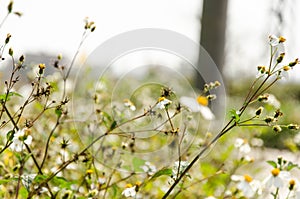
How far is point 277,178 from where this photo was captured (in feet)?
3.65

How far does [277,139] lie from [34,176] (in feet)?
24.1

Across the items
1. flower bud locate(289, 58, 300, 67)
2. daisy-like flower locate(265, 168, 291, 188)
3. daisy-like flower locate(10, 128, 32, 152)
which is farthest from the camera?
daisy-like flower locate(265, 168, 291, 188)

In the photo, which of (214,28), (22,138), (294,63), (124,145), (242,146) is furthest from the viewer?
(214,28)

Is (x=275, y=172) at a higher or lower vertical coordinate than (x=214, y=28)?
lower

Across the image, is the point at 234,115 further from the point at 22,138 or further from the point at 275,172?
the point at 22,138

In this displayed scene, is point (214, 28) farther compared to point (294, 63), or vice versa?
point (214, 28)

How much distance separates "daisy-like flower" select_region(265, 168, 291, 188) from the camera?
1098 millimetres

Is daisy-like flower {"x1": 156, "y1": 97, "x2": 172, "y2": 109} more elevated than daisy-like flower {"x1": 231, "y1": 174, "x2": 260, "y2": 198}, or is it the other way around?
daisy-like flower {"x1": 156, "y1": 97, "x2": 172, "y2": 109}

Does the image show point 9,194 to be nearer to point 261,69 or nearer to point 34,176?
point 34,176

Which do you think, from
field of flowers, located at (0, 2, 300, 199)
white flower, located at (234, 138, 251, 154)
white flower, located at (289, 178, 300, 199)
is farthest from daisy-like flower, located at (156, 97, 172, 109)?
white flower, located at (234, 138, 251, 154)

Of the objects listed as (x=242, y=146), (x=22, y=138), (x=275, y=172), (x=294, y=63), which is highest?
(x=242, y=146)

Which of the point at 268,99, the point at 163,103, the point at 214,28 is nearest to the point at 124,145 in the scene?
the point at 163,103

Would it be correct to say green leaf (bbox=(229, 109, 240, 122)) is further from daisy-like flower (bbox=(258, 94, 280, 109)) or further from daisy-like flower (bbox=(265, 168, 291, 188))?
daisy-like flower (bbox=(265, 168, 291, 188))

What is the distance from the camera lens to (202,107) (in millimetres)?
1824
